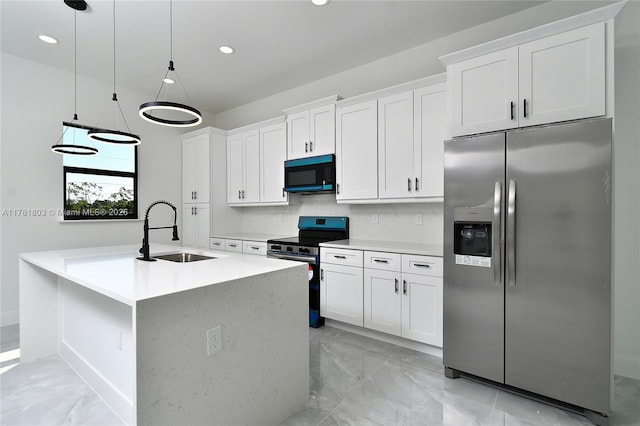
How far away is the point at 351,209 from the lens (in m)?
3.86

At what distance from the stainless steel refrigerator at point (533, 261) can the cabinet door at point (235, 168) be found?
321 centimetres

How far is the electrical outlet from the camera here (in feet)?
4.95

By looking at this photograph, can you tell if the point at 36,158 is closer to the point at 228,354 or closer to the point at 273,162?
the point at 273,162

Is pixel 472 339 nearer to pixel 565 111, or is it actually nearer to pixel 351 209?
pixel 565 111

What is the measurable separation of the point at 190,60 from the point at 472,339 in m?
3.97

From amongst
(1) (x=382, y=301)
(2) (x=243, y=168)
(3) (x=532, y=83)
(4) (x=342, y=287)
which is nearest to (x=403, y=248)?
(1) (x=382, y=301)

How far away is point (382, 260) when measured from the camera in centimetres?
292

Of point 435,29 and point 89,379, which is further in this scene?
point 435,29

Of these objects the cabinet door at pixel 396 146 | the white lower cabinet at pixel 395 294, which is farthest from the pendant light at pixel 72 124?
the cabinet door at pixel 396 146

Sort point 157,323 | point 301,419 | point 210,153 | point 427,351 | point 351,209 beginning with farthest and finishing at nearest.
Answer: point 210,153, point 351,209, point 427,351, point 301,419, point 157,323

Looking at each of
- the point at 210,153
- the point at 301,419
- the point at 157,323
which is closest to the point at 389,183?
the point at 301,419

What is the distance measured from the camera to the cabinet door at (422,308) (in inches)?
102

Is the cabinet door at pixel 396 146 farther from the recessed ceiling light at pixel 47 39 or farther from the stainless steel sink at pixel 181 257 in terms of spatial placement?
the recessed ceiling light at pixel 47 39

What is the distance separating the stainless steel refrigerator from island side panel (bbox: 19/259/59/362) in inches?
131
